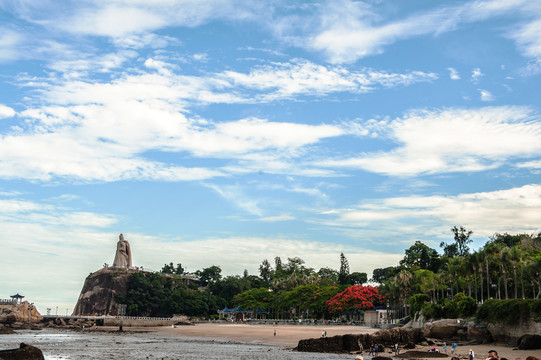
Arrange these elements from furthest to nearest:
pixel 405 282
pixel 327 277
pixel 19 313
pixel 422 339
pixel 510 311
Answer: pixel 327 277 < pixel 19 313 < pixel 405 282 < pixel 422 339 < pixel 510 311

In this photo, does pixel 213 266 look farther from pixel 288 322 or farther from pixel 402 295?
pixel 402 295

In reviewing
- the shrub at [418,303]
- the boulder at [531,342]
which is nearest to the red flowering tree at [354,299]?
the shrub at [418,303]

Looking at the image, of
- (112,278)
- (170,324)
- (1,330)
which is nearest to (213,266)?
(112,278)

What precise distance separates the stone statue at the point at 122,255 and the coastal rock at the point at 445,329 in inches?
3759

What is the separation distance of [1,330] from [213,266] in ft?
279

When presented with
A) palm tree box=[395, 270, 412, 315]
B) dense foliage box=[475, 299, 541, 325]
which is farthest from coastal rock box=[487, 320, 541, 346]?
palm tree box=[395, 270, 412, 315]

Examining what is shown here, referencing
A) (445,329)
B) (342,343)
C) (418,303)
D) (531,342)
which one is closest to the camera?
(531,342)

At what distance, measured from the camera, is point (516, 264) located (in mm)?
56312

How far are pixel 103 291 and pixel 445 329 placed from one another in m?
91.9

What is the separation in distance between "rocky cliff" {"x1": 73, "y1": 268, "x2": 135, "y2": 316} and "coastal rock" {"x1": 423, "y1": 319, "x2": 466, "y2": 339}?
277ft

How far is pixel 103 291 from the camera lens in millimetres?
119812

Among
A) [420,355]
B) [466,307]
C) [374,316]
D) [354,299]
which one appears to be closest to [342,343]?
[420,355]

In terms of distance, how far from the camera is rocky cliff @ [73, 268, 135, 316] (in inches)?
4626

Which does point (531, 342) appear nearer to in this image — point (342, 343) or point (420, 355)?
point (420, 355)
